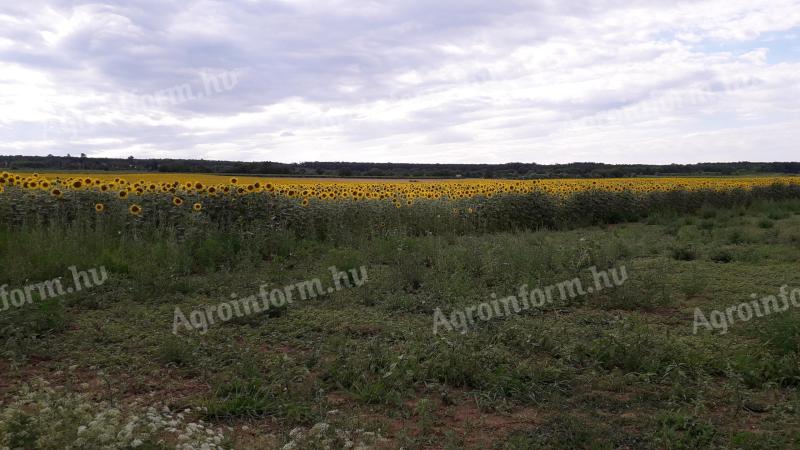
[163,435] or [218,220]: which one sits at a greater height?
[218,220]

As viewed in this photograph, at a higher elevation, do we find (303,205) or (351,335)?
(303,205)

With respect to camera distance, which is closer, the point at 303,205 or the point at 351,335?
the point at 351,335

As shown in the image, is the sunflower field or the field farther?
the sunflower field

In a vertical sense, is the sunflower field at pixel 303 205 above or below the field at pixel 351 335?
above

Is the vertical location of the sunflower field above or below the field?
above

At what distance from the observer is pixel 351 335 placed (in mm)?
4977

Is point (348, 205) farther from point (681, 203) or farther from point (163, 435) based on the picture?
point (681, 203)

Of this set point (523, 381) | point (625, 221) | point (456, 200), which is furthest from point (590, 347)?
point (625, 221)

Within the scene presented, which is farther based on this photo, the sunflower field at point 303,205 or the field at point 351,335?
the sunflower field at point 303,205

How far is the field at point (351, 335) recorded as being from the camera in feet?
10.9

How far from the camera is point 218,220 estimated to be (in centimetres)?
922

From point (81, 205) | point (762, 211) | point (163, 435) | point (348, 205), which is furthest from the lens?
point (762, 211)

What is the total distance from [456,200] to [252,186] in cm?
554

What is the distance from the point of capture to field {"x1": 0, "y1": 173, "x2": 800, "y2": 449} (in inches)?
131
